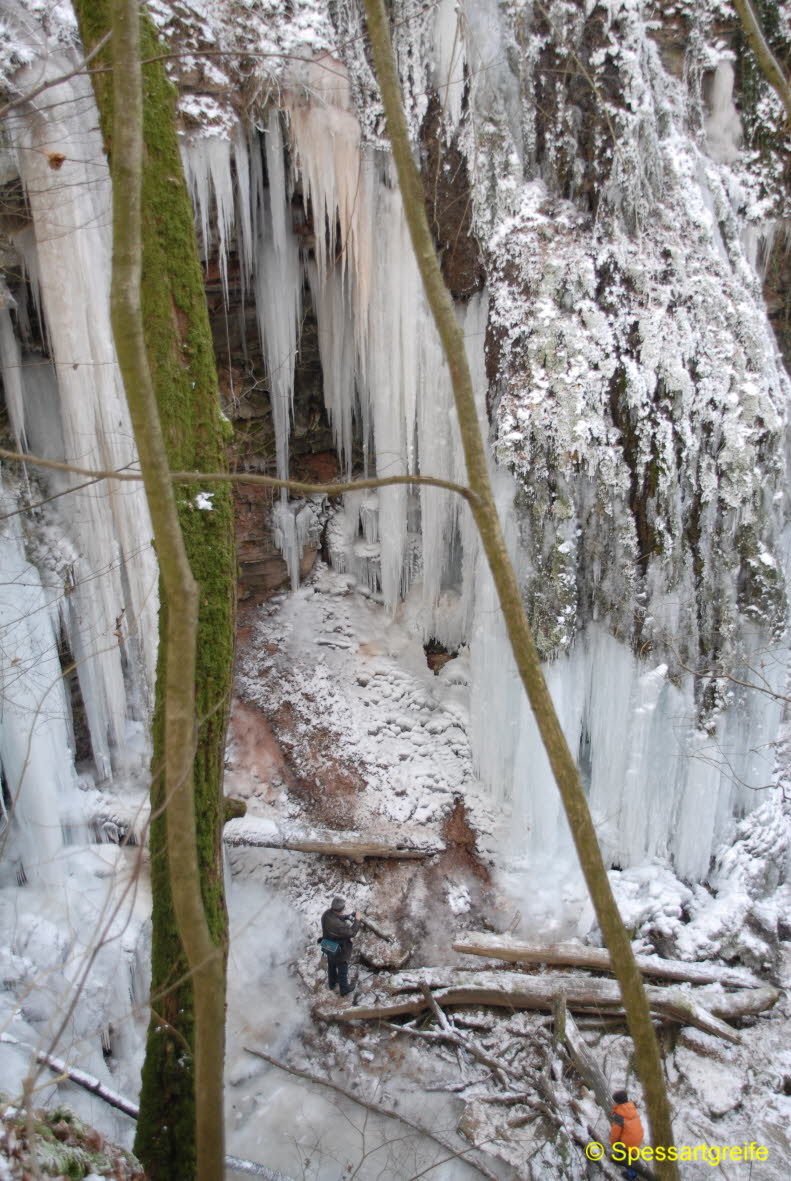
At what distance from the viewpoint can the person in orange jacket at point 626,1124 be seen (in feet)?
12.0

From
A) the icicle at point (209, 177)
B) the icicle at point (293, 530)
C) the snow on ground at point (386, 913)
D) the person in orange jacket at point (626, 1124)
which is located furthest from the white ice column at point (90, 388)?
the person in orange jacket at point (626, 1124)

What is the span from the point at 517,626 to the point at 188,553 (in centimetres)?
150

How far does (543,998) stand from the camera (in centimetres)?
489

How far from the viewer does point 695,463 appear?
17.8ft

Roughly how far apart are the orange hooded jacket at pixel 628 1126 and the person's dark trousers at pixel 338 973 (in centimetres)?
202

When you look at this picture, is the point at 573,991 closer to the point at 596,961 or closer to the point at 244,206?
the point at 596,961

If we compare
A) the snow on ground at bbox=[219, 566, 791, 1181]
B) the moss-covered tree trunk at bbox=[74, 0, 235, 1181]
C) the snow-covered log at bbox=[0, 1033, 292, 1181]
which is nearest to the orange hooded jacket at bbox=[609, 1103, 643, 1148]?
the snow on ground at bbox=[219, 566, 791, 1181]

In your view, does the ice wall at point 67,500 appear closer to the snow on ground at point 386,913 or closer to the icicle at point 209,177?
the icicle at point 209,177

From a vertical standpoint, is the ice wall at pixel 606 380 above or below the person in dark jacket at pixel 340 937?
above

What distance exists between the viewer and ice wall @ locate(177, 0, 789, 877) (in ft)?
17.7

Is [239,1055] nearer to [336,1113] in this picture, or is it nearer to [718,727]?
[336,1113]

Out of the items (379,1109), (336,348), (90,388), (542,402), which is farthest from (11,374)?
(379,1109)

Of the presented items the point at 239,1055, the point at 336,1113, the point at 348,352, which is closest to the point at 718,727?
the point at 336,1113

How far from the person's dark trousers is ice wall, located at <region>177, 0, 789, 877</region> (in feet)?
5.76
